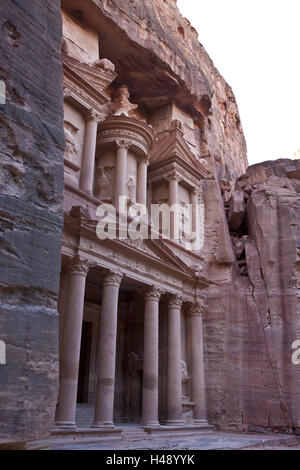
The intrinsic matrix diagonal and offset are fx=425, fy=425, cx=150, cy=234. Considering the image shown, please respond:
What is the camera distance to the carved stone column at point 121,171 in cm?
1839

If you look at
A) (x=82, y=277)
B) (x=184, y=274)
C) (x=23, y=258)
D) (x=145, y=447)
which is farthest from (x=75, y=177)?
(x=23, y=258)

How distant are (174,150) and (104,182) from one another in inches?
184

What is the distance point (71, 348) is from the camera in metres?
12.5

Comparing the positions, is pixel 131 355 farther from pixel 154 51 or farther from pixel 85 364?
pixel 154 51

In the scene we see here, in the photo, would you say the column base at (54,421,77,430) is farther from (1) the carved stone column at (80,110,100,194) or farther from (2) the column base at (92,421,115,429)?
(1) the carved stone column at (80,110,100,194)

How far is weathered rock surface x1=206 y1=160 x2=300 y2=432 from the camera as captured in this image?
1722 centimetres

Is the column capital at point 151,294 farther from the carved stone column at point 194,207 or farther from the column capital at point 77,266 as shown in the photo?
the carved stone column at point 194,207

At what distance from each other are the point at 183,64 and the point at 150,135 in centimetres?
563

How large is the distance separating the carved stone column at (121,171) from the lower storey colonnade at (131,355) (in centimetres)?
404

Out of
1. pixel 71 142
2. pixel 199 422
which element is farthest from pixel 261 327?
pixel 71 142

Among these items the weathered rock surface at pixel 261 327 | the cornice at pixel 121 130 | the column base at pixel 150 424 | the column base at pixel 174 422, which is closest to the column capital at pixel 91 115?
the cornice at pixel 121 130

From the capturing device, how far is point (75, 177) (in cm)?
1666

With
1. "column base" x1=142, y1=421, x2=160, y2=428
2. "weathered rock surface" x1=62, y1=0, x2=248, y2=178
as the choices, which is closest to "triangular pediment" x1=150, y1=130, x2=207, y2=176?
"weathered rock surface" x1=62, y1=0, x2=248, y2=178

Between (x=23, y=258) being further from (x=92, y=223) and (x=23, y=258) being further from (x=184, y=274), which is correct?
(x=184, y=274)
